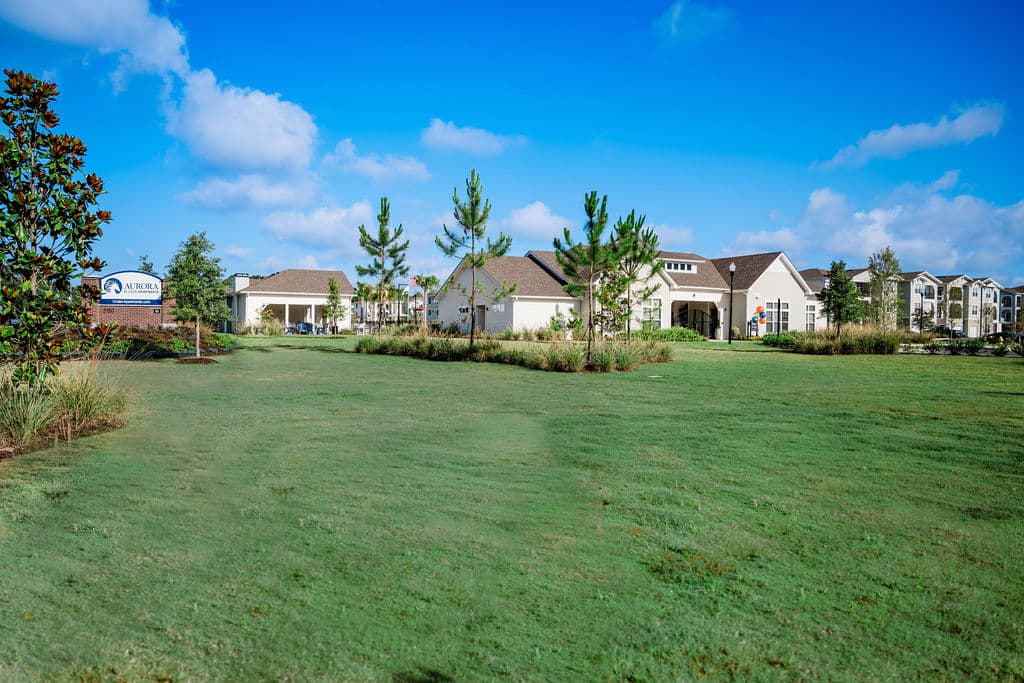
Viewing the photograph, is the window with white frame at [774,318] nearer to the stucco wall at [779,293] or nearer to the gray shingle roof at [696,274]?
the stucco wall at [779,293]

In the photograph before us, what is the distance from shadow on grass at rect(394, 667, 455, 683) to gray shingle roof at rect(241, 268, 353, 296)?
57.5 meters

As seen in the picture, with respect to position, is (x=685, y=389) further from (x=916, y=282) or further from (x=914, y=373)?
(x=916, y=282)

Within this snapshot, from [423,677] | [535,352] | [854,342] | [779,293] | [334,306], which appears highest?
[779,293]

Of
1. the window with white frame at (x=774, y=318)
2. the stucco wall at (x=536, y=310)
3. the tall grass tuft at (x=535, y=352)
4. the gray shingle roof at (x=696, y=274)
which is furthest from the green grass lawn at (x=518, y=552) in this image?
the window with white frame at (x=774, y=318)

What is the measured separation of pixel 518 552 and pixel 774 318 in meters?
47.4

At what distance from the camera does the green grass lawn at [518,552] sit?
9.87 ft

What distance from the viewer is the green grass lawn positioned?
3.01 metres

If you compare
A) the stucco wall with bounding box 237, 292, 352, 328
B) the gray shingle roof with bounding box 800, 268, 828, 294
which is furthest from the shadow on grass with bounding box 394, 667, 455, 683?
the gray shingle roof with bounding box 800, 268, 828, 294

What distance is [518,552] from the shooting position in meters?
4.21

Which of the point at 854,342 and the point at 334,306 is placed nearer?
the point at 854,342

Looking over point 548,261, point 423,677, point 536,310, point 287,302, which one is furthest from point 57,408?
point 287,302

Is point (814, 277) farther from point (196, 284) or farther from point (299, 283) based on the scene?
point (196, 284)

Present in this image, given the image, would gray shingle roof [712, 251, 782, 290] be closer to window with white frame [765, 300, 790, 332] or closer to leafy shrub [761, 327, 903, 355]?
window with white frame [765, 300, 790, 332]

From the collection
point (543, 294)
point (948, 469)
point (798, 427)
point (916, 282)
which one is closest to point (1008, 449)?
point (948, 469)
